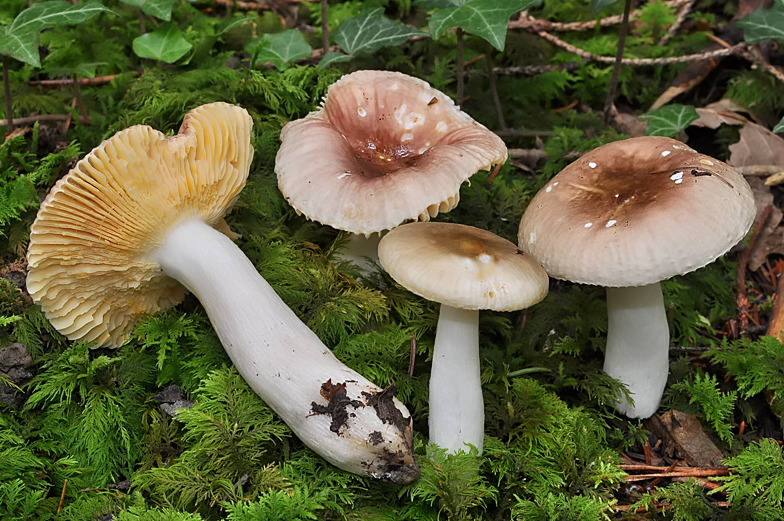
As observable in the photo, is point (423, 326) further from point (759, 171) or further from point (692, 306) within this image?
point (759, 171)

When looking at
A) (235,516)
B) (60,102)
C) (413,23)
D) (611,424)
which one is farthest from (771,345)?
(60,102)

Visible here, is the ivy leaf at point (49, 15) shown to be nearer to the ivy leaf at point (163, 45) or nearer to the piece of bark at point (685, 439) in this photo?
the ivy leaf at point (163, 45)

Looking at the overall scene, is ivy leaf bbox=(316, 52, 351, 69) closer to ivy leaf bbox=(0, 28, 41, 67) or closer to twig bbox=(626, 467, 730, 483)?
ivy leaf bbox=(0, 28, 41, 67)

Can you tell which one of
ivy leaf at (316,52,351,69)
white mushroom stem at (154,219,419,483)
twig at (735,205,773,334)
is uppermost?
ivy leaf at (316,52,351,69)

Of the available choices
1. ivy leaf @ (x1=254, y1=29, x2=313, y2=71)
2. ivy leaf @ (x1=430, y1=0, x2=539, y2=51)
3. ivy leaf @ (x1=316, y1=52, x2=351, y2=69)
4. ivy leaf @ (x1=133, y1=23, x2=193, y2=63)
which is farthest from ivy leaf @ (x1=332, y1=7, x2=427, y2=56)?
ivy leaf @ (x1=133, y1=23, x2=193, y2=63)

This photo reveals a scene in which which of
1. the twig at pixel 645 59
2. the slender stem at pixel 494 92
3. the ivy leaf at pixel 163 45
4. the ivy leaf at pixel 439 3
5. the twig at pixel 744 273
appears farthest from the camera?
Result: the twig at pixel 645 59

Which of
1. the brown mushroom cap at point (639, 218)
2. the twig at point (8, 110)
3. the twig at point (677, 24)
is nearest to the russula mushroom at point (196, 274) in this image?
the brown mushroom cap at point (639, 218)
